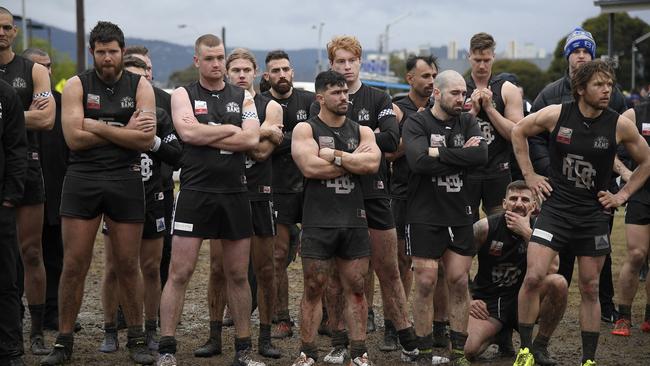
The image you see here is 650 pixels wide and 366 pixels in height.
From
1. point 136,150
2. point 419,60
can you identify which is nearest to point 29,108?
point 136,150

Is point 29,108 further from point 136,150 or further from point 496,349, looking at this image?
point 496,349

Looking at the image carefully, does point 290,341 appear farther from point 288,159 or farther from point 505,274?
point 505,274

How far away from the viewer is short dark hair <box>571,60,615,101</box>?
24.7 ft

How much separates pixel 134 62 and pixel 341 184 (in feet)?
8.95

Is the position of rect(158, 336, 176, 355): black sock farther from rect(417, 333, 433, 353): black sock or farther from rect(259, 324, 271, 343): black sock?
rect(417, 333, 433, 353): black sock

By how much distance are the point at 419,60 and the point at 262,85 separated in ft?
6.16

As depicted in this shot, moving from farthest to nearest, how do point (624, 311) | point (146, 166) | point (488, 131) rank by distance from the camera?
point (624, 311) → point (488, 131) → point (146, 166)

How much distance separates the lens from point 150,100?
774cm

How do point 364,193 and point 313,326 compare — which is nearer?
point 313,326

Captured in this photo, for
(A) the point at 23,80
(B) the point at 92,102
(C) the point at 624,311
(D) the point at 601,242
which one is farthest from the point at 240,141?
(C) the point at 624,311

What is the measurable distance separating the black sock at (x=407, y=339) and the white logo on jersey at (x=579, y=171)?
75.1 inches

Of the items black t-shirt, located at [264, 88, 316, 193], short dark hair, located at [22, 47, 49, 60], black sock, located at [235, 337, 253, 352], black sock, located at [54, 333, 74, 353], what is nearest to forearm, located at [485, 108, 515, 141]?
black t-shirt, located at [264, 88, 316, 193]

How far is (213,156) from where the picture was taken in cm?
751

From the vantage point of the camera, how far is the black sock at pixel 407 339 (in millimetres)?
8172
